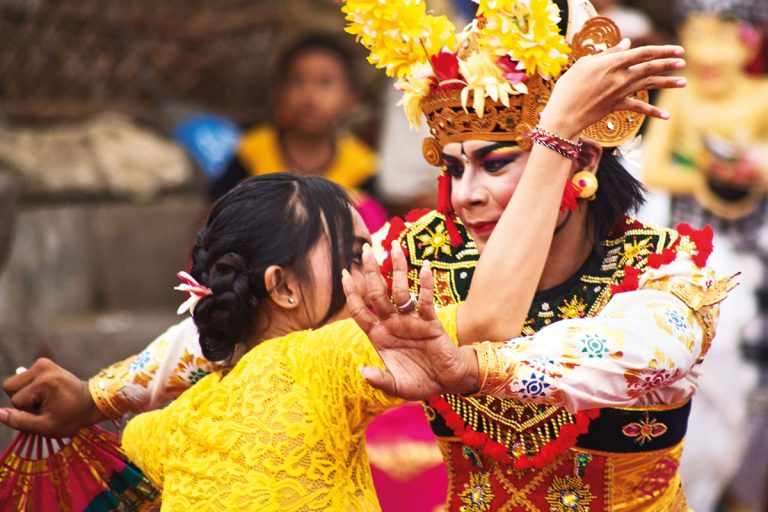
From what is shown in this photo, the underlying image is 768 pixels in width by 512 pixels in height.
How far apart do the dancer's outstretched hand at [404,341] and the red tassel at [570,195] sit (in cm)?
51

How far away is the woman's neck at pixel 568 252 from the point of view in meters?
2.97

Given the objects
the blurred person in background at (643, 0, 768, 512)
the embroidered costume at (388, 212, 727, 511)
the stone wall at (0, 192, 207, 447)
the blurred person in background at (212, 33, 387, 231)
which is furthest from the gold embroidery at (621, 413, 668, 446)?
the stone wall at (0, 192, 207, 447)

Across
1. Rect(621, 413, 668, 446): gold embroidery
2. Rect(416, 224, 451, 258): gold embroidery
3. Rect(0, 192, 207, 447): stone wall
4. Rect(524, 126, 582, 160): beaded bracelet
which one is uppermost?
Rect(524, 126, 582, 160): beaded bracelet

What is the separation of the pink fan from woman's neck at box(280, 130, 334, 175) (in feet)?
11.0

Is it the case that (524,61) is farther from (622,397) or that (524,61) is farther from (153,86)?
(153,86)

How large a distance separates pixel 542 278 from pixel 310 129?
350 centimetres

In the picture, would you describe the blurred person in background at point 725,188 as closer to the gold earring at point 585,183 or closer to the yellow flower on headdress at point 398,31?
the gold earring at point 585,183

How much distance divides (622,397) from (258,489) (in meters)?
0.69

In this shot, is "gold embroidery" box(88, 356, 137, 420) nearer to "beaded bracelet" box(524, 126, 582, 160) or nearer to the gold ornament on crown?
the gold ornament on crown

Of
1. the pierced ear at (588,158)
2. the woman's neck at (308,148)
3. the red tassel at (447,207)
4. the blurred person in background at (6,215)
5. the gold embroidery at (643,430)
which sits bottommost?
the gold embroidery at (643,430)

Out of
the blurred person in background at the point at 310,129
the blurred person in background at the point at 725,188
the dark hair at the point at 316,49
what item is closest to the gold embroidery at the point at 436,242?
the blurred person in background at the point at 725,188

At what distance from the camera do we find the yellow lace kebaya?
102 inches

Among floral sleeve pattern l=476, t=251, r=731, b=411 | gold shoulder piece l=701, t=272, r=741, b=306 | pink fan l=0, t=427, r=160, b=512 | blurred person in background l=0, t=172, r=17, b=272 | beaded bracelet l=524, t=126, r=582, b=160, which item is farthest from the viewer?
blurred person in background l=0, t=172, r=17, b=272

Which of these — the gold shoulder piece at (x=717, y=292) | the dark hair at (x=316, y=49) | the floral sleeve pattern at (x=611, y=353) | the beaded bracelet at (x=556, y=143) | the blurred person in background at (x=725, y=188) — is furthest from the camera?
the dark hair at (x=316, y=49)
